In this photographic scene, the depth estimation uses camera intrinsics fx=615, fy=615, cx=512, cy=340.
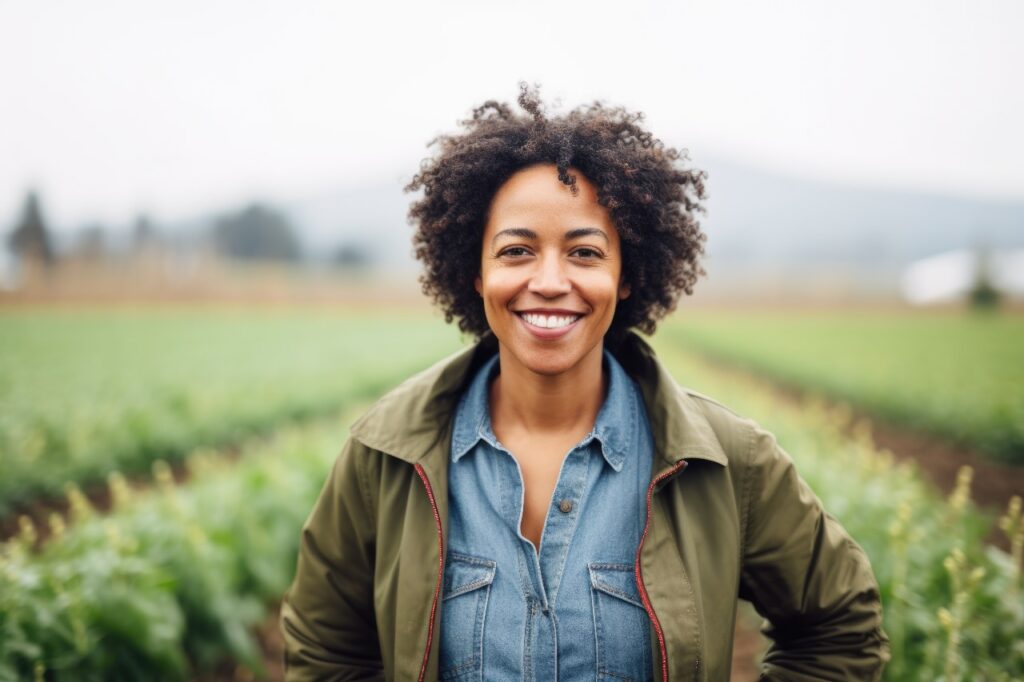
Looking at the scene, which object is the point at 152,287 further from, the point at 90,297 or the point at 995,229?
the point at 995,229

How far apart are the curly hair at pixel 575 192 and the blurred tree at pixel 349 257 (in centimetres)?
6093

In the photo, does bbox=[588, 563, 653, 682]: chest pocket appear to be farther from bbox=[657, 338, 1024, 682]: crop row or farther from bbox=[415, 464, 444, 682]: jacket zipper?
bbox=[657, 338, 1024, 682]: crop row

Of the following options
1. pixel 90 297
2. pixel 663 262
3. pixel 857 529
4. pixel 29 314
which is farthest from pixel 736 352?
pixel 90 297

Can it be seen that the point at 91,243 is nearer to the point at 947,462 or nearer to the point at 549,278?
the point at 947,462

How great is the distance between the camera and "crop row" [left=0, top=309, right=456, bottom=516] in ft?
23.7

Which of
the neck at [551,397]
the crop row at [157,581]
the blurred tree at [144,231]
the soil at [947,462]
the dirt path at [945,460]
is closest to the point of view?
the neck at [551,397]

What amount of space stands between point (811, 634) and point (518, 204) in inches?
55.8

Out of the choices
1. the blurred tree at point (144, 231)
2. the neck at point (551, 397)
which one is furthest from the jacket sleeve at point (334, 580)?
the blurred tree at point (144, 231)

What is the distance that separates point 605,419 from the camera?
1.76m

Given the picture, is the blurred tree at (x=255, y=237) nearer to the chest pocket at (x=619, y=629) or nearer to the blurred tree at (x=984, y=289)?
the blurred tree at (x=984, y=289)

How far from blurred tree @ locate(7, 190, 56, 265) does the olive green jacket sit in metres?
46.8

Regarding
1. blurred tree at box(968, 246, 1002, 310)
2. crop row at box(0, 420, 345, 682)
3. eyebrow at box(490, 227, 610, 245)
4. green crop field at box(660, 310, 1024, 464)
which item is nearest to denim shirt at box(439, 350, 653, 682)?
eyebrow at box(490, 227, 610, 245)

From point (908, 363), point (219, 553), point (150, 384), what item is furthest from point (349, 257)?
point (219, 553)

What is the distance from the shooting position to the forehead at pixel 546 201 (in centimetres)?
168
